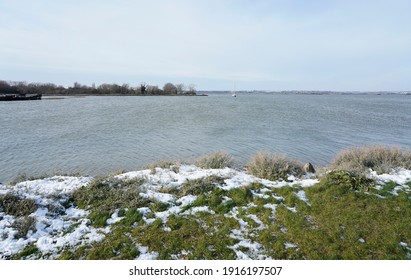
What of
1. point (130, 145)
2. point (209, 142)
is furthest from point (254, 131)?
point (130, 145)

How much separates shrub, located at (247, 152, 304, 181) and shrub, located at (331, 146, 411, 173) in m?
1.78

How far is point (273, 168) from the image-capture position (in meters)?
8.55

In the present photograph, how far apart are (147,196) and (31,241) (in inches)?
104

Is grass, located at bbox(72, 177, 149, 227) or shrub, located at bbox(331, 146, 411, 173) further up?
shrub, located at bbox(331, 146, 411, 173)

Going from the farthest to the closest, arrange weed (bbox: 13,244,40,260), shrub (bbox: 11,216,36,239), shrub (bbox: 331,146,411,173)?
1. shrub (bbox: 331,146,411,173)
2. shrub (bbox: 11,216,36,239)
3. weed (bbox: 13,244,40,260)

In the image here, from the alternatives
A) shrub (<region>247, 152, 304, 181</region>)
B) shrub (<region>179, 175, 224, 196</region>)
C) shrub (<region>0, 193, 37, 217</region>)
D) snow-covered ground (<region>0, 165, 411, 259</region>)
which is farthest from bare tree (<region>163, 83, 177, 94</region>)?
shrub (<region>0, 193, 37, 217</region>)

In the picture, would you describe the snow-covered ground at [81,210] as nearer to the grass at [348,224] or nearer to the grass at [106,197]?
the grass at [106,197]

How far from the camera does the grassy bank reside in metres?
4.57

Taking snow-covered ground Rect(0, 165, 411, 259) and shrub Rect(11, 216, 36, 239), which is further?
shrub Rect(11, 216, 36, 239)

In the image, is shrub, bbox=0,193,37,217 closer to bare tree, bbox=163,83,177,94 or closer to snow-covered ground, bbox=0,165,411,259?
snow-covered ground, bbox=0,165,411,259

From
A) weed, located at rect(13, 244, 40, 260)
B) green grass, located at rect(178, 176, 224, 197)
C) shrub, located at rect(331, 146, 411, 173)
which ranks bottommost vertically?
weed, located at rect(13, 244, 40, 260)

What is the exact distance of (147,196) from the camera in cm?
657
